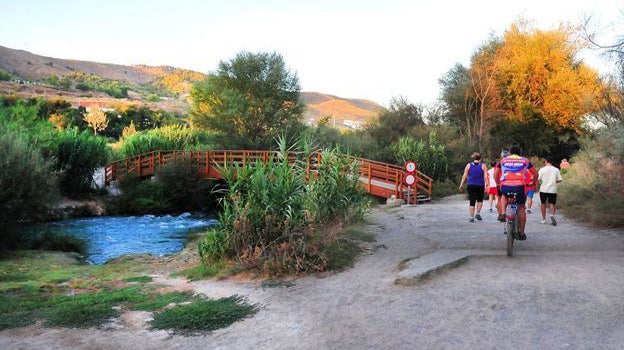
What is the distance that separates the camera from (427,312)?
228 inches

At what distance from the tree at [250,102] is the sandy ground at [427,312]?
2880cm

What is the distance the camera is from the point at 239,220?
872 centimetres

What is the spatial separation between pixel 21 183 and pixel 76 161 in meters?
14.3

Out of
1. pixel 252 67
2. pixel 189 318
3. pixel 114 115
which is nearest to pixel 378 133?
pixel 252 67

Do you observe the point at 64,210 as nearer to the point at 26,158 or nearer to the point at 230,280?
the point at 26,158

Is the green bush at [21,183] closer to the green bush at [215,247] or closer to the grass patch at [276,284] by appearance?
the green bush at [215,247]

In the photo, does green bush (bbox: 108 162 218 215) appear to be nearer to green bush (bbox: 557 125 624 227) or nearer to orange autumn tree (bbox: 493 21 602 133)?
green bush (bbox: 557 125 624 227)

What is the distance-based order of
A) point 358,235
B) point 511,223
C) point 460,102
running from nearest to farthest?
point 511,223 → point 358,235 → point 460,102

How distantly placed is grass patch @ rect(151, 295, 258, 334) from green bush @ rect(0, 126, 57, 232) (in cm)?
848

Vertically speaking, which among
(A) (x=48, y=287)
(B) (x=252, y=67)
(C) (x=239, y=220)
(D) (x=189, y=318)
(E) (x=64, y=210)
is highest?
(B) (x=252, y=67)

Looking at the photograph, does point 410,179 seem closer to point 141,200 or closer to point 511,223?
point 511,223

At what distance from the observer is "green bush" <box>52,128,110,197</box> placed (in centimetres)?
2634

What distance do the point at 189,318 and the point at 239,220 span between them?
2.84 metres

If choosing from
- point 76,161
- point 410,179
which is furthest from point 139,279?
point 76,161
